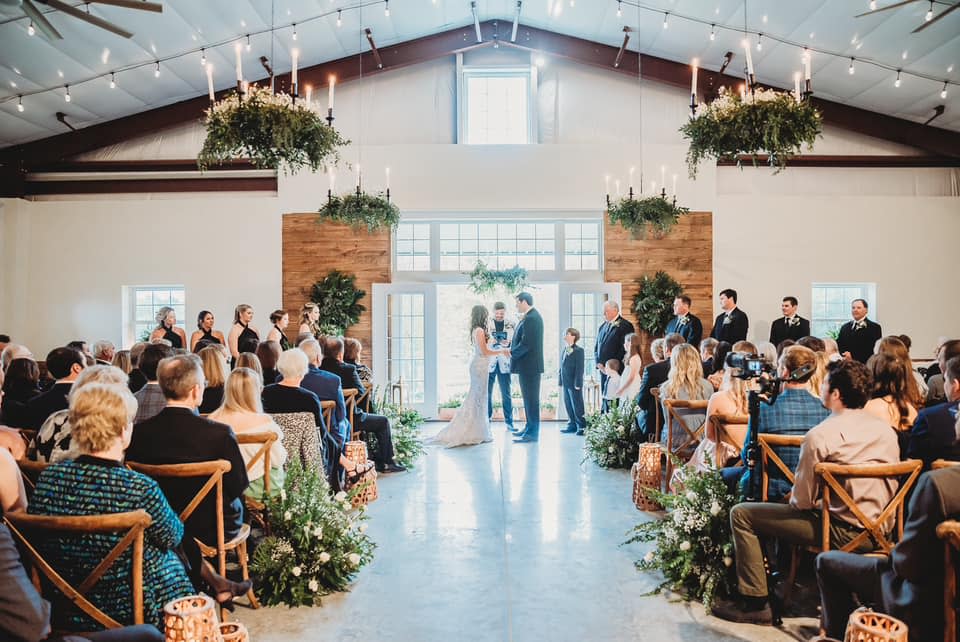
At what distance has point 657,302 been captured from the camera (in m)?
10.8

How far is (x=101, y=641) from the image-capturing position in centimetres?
223

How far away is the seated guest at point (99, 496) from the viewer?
2373mm

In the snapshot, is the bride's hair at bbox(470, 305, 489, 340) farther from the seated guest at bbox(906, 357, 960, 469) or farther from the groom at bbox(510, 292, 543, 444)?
the seated guest at bbox(906, 357, 960, 469)

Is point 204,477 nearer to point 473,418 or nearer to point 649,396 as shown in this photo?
point 649,396

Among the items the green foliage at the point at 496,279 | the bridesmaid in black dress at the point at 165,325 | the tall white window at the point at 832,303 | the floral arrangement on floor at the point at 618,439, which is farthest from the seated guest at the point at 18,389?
the tall white window at the point at 832,303

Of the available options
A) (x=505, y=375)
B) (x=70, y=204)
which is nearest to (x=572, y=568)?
(x=505, y=375)

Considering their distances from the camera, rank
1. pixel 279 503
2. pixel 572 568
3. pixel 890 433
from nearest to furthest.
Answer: pixel 890 433, pixel 279 503, pixel 572 568

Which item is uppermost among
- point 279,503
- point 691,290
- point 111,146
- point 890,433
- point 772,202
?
point 111,146

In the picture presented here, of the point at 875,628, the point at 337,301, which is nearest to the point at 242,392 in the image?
the point at 875,628

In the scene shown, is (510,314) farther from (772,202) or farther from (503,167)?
(772,202)

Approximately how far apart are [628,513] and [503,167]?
6.88 meters

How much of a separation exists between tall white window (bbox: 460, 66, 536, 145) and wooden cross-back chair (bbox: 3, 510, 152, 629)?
985cm

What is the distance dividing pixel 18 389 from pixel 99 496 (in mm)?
2779

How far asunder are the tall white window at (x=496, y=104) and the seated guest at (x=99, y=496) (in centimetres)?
968
